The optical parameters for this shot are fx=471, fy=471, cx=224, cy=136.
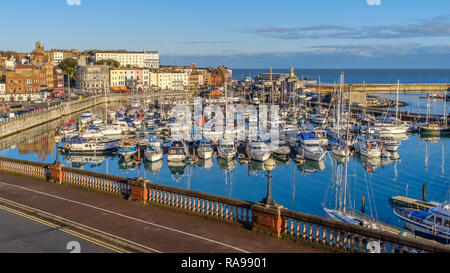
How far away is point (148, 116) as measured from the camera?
284 feet

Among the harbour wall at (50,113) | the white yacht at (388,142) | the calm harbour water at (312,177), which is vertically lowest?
the calm harbour water at (312,177)

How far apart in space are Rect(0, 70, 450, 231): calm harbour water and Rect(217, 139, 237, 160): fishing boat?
784 mm

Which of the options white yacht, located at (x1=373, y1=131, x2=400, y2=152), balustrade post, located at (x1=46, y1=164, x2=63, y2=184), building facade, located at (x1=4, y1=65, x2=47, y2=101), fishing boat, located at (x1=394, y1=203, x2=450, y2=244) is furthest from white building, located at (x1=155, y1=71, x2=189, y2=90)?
balustrade post, located at (x1=46, y1=164, x2=63, y2=184)

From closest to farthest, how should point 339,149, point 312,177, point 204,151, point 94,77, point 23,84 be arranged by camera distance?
1. point 312,177
2. point 204,151
3. point 339,149
4. point 23,84
5. point 94,77

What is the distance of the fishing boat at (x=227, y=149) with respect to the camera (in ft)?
170

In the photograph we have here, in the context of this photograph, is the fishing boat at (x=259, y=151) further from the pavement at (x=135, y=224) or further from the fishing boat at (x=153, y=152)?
the pavement at (x=135, y=224)

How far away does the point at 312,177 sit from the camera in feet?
152

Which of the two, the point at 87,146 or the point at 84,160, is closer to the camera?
the point at 84,160

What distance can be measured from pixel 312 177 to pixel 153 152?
17.2 meters

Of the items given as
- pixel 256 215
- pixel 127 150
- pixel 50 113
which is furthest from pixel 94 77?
pixel 256 215

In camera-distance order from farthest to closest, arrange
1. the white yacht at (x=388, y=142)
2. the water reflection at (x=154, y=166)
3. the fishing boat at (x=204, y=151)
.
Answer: the white yacht at (x=388, y=142), the fishing boat at (x=204, y=151), the water reflection at (x=154, y=166)

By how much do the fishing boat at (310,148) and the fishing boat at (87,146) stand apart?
23223 mm

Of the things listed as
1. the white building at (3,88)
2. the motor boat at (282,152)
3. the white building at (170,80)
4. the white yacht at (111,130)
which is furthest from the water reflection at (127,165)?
the white building at (170,80)

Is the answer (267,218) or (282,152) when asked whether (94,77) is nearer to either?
(282,152)
